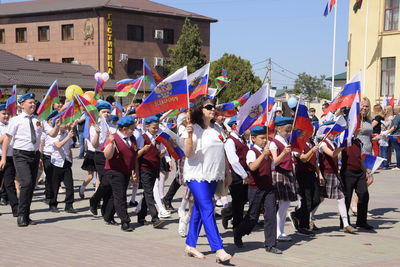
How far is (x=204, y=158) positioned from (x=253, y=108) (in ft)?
4.29

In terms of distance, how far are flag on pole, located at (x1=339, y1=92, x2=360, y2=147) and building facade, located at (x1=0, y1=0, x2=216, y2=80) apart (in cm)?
4357

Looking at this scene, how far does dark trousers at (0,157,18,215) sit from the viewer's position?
10.4 meters

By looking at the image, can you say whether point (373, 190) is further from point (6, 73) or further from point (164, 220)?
point (6, 73)

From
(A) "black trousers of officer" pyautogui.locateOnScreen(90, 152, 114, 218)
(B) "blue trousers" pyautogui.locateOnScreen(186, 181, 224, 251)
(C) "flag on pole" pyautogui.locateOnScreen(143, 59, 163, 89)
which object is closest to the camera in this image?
(B) "blue trousers" pyautogui.locateOnScreen(186, 181, 224, 251)

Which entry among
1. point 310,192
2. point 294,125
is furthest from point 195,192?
point 310,192

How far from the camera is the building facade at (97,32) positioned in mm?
51562

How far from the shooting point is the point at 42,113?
1051 centimetres

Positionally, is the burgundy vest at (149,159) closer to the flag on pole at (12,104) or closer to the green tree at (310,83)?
the flag on pole at (12,104)

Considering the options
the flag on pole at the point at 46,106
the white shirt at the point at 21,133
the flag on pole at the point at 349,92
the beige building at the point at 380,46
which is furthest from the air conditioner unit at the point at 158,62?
the flag on pole at the point at 349,92

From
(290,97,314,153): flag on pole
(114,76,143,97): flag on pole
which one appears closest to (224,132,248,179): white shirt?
(290,97,314,153): flag on pole

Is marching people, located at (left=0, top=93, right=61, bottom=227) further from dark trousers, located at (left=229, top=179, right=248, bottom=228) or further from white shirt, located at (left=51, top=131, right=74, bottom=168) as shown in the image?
dark trousers, located at (left=229, top=179, right=248, bottom=228)

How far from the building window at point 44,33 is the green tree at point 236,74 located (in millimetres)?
14108

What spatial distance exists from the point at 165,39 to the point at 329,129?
47492 mm

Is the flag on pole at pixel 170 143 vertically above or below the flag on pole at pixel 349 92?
below
